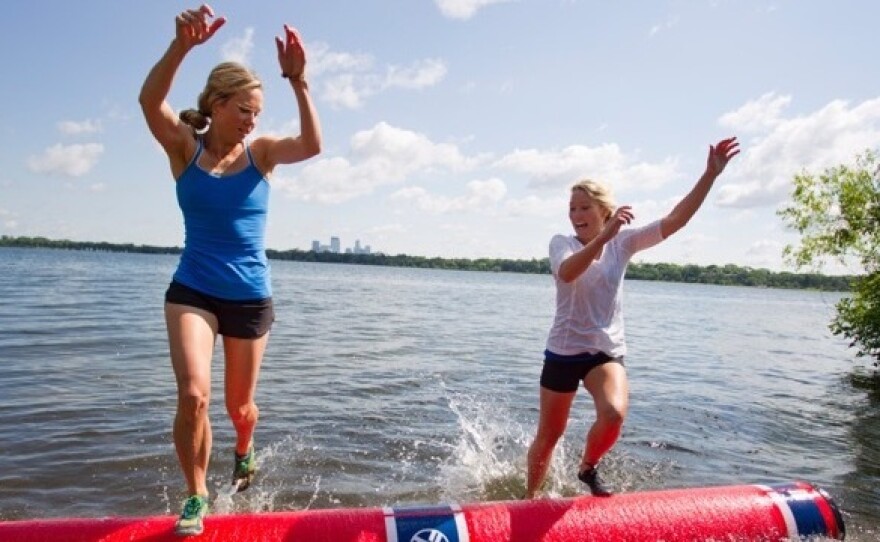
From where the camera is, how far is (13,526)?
362cm

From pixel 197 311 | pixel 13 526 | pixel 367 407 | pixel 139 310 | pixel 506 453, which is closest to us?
pixel 13 526

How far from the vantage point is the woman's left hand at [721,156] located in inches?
192

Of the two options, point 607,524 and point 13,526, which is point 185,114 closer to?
point 13,526

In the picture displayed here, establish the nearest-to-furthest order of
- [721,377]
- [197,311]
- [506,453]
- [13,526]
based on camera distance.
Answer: [13,526], [197,311], [506,453], [721,377]

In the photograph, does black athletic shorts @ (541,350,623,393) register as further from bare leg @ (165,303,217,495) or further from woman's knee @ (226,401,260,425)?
bare leg @ (165,303,217,495)

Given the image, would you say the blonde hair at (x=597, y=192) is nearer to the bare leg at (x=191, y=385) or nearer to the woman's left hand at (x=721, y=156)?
the woman's left hand at (x=721, y=156)

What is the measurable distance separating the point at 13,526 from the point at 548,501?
2895mm

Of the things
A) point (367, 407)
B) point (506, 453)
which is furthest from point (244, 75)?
point (367, 407)

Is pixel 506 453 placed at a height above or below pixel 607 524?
below

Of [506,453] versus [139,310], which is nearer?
[506,453]

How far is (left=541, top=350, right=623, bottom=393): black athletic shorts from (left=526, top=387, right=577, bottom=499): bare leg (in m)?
0.06

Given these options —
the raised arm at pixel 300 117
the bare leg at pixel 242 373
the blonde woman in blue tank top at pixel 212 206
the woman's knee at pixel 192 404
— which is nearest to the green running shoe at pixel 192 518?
the blonde woman in blue tank top at pixel 212 206

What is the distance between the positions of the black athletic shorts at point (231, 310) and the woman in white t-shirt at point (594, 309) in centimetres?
193

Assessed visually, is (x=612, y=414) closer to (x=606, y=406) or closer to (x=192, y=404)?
(x=606, y=406)
